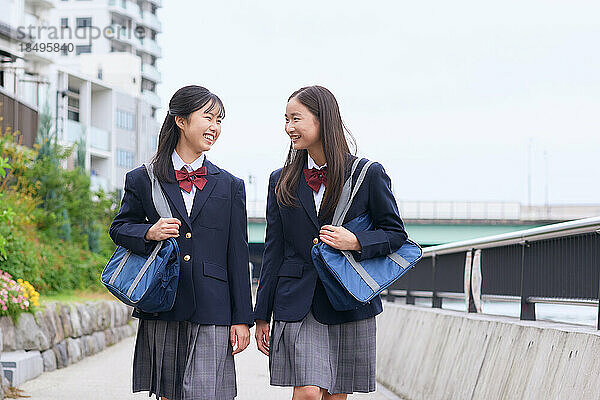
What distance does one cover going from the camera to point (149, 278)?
16.0ft

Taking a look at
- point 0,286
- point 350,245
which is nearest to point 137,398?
point 0,286

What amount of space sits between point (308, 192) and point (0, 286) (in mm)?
7006

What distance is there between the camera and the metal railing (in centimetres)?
616

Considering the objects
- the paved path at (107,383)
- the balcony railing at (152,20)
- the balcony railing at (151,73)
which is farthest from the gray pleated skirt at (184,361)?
the balcony railing at (152,20)

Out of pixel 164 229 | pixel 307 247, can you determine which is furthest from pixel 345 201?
pixel 164 229

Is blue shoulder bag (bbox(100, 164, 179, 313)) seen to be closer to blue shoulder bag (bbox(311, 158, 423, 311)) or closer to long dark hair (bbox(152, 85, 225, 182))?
long dark hair (bbox(152, 85, 225, 182))

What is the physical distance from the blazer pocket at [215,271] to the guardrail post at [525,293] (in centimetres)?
272

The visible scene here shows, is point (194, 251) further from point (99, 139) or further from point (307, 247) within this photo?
point (99, 139)

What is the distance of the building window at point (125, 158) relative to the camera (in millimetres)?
73875

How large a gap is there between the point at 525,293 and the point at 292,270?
2.60 m

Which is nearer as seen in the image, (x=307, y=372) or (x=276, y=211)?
(x=307, y=372)

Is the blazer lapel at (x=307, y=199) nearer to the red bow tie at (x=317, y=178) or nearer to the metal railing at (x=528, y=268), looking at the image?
the red bow tie at (x=317, y=178)

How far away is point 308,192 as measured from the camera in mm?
5254

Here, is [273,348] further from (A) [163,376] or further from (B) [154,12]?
(B) [154,12]
